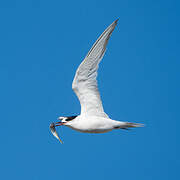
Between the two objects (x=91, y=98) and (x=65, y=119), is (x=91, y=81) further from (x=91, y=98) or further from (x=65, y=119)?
(x=65, y=119)

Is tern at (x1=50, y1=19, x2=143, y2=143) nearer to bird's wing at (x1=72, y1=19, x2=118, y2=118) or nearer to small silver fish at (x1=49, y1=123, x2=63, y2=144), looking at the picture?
bird's wing at (x1=72, y1=19, x2=118, y2=118)

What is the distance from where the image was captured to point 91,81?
1350 centimetres

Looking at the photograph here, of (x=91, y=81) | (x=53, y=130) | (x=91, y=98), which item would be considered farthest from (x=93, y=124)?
(x=53, y=130)

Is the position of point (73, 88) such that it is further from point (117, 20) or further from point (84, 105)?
point (117, 20)

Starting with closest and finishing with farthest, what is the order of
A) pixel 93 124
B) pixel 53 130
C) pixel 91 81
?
pixel 93 124 → pixel 91 81 → pixel 53 130

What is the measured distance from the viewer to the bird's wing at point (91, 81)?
41.9 feet

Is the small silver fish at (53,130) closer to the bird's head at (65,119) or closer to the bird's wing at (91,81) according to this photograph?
the bird's head at (65,119)

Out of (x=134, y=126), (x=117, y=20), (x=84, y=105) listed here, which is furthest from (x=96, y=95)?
(x=117, y=20)

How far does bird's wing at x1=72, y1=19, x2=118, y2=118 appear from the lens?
1277cm

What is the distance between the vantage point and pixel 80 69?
43.4 feet

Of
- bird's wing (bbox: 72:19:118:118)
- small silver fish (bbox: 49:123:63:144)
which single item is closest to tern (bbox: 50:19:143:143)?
bird's wing (bbox: 72:19:118:118)

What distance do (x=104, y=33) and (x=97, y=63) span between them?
93cm

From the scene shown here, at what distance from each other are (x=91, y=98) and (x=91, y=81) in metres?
0.55

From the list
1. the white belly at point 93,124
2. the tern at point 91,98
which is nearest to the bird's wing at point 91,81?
the tern at point 91,98
